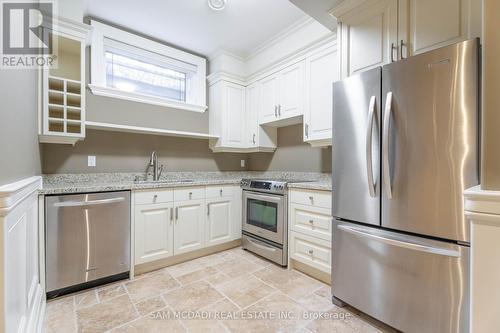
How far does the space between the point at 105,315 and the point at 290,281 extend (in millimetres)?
1493

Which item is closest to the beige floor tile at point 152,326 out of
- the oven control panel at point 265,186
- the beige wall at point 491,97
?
the oven control panel at point 265,186

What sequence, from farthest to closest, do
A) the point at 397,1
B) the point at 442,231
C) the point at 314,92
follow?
the point at 314,92, the point at 397,1, the point at 442,231

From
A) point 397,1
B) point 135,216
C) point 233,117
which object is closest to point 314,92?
point 397,1

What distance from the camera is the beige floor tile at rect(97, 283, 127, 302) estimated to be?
6.14ft

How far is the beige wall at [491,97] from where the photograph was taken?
70 centimetres

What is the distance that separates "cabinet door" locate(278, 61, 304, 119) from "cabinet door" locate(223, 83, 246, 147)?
2.29 ft

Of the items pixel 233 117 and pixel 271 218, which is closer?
pixel 271 218

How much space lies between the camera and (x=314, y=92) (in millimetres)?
2438

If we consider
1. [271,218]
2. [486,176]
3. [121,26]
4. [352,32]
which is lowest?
[271,218]

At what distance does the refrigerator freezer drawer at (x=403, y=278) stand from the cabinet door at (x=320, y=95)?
1.05 meters

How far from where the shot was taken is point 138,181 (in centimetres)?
272

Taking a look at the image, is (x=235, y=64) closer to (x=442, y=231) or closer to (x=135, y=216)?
(x=135, y=216)

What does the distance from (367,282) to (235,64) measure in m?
2.97

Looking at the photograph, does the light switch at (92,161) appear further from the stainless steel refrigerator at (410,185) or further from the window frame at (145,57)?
the stainless steel refrigerator at (410,185)
